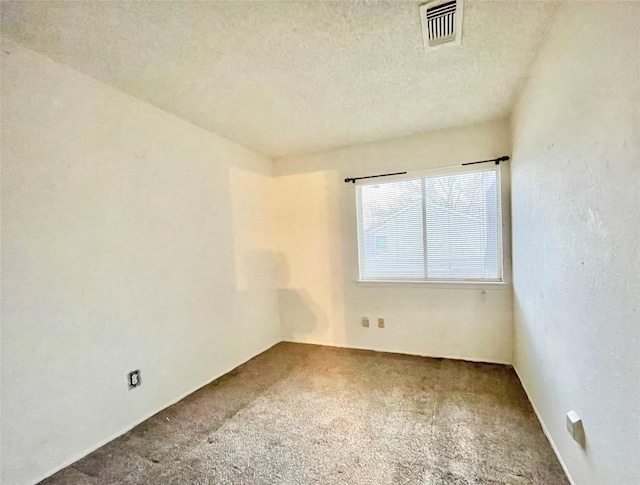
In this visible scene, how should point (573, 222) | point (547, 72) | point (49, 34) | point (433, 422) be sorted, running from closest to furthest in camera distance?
point (573, 222) < point (49, 34) < point (547, 72) < point (433, 422)

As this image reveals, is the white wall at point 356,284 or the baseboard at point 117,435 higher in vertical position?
the white wall at point 356,284

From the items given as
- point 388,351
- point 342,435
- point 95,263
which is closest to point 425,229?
point 388,351

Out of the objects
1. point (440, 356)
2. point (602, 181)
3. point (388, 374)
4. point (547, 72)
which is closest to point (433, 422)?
point (388, 374)

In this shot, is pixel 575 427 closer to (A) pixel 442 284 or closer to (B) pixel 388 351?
(A) pixel 442 284

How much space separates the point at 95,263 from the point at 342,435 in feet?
6.35

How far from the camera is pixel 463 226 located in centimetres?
314

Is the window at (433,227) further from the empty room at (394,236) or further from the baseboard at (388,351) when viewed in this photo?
the baseboard at (388,351)

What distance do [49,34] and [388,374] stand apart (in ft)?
10.9

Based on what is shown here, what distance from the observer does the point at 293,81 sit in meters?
2.09

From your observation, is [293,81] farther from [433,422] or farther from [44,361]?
[433,422]

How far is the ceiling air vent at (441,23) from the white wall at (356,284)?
154cm

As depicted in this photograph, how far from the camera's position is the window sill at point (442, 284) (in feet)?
9.80

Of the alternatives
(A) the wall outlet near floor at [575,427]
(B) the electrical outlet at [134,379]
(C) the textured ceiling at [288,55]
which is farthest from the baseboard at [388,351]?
(C) the textured ceiling at [288,55]

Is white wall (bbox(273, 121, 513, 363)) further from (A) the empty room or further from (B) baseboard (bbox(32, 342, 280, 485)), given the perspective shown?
(B) baseboard (bbox(32, 342, 280, 485))
